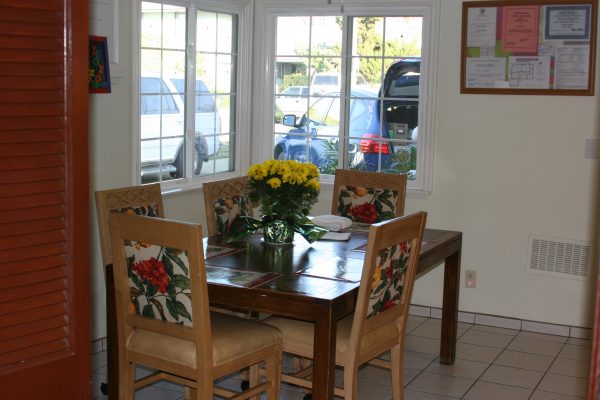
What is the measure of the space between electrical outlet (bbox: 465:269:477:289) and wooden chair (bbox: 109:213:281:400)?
2324 mm

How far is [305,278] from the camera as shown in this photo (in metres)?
3.21

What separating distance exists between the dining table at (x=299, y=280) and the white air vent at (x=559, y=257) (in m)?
1.00

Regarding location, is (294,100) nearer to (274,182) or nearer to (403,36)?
(403,36)

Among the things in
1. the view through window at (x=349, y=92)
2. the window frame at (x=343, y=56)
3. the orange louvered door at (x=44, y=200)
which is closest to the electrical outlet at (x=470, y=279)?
the window frame at (x=343, y=56)

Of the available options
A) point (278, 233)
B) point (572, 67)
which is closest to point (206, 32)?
point (278, 233)

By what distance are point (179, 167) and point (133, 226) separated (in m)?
2.24

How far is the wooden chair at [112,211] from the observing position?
131 inches

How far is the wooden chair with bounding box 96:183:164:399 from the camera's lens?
10.9 feet

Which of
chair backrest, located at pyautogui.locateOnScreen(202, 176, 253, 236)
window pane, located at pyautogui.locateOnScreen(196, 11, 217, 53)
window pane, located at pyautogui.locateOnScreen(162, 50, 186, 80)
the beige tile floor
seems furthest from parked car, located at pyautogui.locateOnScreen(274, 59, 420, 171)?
chair backrest, located at pyautogui.locateOnScreen(202, 176, 253, 236)

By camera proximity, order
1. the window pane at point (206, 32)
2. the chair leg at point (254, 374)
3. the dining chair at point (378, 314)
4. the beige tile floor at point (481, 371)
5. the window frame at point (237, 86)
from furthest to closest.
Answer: the window pane at point (206, 32)
the window frame at point (237, 86)
the beige tile floor at point (481, 371)
the chair leg at point (254, 374)
the dining chair at point (378, 314)

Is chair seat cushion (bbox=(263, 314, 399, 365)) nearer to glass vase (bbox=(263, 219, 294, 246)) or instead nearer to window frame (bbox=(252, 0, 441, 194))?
glass vase (bbox=(263, 219, 294, 246))

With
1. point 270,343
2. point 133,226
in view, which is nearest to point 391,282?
point 270,343

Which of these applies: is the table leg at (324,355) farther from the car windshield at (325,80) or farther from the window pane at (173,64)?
the car windshield at (325,80)

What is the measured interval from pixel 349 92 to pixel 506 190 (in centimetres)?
125
